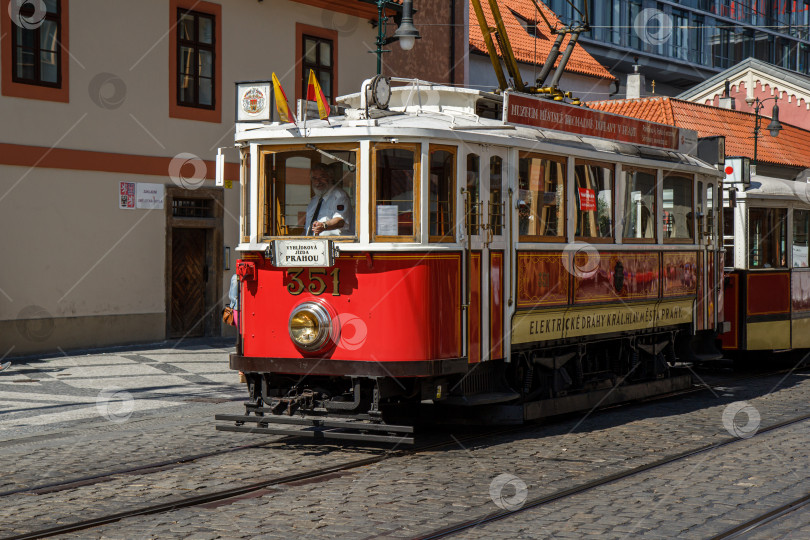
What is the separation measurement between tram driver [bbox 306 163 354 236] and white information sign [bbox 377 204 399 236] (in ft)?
0.80

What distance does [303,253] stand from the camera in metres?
9.28

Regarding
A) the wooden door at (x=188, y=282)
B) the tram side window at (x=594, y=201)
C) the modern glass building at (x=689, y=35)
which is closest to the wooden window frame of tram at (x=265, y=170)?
the tram side window at (x=594, y=201)

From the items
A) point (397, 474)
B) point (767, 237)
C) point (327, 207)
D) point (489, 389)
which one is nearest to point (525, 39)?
point (767, 237)

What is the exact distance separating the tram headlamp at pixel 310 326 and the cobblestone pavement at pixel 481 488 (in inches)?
36.4

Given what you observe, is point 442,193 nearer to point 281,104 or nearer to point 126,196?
point 281,104

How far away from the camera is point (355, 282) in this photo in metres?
9.21

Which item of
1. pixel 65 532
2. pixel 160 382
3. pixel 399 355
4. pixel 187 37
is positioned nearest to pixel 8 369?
pixel 160 382

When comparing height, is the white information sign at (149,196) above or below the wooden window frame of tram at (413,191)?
above

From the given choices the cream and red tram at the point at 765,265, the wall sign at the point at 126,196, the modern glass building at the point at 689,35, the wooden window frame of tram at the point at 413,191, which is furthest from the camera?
the modern glass building at the point at 689,35

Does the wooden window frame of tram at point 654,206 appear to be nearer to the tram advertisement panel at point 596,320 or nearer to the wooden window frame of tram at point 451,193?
the tram advertisement panel at point 596,320

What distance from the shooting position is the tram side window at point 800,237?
16.9 metres

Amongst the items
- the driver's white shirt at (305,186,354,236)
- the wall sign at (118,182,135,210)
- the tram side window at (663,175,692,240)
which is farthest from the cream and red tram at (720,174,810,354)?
the wall sign at (118,182,135,210)

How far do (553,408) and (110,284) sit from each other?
993 centimetres

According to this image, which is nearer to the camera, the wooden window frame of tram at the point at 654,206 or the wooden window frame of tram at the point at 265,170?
the wooden window frame of tram at the point at 265,170
